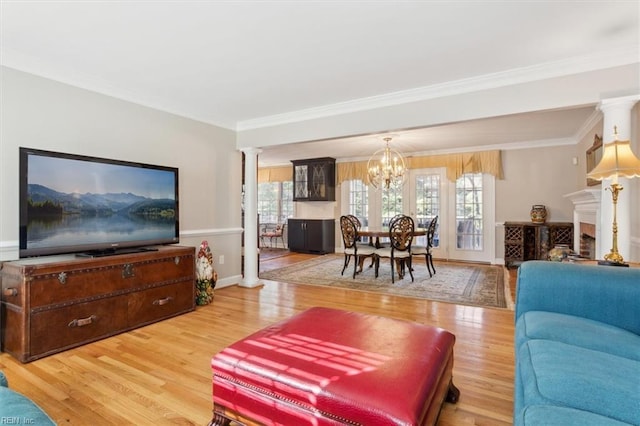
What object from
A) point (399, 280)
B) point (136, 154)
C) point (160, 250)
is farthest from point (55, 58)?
point (399, 280)

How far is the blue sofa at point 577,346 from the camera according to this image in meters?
0.98

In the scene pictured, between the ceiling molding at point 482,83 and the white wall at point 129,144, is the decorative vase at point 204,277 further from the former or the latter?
the ceiling molding at point 482,83

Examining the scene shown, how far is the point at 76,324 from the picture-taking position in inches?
100

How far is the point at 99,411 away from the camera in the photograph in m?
1.75

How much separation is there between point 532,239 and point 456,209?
57.4 inches

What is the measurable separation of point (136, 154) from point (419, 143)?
4.67 m

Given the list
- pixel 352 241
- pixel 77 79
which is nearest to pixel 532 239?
pixel 352 241

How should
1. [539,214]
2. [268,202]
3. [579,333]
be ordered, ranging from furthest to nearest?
1. [268,202]
2. [539,214]
3. [579,333]

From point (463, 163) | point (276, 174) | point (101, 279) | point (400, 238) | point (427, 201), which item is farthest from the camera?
point (276, 174)

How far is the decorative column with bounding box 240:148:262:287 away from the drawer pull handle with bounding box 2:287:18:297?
252cm

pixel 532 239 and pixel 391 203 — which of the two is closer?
pixel 532 239

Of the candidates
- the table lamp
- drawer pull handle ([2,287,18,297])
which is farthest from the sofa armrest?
drawer pull handle ([2,287,18,297])

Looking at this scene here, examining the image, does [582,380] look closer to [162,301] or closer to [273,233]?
[162,301]

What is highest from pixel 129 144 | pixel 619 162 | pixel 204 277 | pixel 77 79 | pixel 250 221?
pixel 77 79
